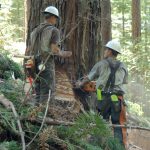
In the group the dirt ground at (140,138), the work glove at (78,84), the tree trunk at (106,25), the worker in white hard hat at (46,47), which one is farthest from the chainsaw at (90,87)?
the tree trunk at (106,25)

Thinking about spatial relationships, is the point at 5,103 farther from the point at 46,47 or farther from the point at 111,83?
the point at 111,83

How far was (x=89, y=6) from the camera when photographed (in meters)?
7.08

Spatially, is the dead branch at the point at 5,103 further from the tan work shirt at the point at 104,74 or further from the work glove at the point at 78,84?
the work glove at the point at 78,84

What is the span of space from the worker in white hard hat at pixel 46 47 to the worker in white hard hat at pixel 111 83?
0.70 m

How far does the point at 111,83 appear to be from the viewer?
6.79 metres

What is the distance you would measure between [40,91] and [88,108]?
1.18 meters

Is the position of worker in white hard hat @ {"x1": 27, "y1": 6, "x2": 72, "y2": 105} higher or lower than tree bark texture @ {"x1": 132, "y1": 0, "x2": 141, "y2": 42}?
lower

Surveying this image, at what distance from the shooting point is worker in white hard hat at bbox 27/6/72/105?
21.1 ft

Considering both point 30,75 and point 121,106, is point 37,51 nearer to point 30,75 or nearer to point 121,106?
point 30,75

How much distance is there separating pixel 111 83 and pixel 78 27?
1211mm

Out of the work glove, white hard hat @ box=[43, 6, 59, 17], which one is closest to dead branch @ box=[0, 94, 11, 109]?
white hard hat @ box=[43, 6, 59, 17]

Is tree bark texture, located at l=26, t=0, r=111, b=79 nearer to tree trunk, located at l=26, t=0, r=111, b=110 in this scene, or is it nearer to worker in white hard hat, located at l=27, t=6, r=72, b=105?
tree trunk, located at l=26, t=0, r=111, b=110

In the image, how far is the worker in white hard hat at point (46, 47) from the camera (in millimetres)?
6422

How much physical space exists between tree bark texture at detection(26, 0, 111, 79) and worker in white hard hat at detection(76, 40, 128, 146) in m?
0.49
